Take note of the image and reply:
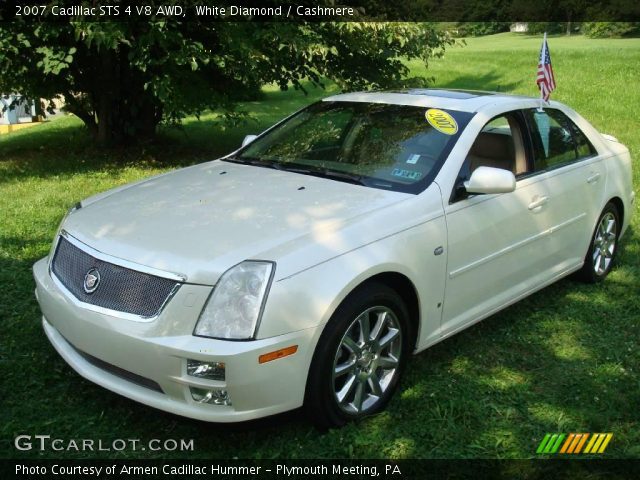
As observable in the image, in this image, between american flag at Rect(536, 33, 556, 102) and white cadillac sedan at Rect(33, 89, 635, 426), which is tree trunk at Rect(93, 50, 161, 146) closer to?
american flag at Rect(536, 33, 556, 102)

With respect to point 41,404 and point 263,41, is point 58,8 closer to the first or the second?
point 263,41

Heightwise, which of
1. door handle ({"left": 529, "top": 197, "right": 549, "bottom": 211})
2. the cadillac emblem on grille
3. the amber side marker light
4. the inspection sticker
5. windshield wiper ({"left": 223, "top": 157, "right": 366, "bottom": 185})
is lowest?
the amber side marker light

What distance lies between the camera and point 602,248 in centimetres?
568

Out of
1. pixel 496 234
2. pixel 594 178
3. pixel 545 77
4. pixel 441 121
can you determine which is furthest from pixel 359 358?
pixel 545 77

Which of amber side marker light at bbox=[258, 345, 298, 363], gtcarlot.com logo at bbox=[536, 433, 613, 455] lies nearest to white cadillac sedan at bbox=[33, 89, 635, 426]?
amber side marker light at bbox=[258, 345, 298, 363]

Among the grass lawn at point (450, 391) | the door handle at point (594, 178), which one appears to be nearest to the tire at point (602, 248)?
the grass lawn at point (450, 391)

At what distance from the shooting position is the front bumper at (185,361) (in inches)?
117

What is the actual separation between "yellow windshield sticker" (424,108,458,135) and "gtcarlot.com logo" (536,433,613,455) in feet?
5.98

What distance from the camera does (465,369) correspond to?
4227mm

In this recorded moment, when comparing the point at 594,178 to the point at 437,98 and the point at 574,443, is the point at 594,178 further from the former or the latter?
the point at 574,443

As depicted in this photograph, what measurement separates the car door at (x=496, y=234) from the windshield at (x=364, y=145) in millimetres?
224

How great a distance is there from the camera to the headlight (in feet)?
9.88

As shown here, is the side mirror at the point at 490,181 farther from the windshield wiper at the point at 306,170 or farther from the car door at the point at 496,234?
the windshield wiper at the point at 306,170

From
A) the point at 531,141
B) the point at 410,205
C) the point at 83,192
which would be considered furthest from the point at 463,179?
the point at 83,192
